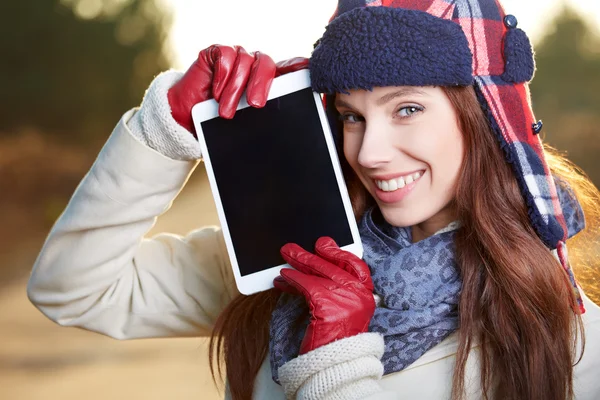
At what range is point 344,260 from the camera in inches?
54.7

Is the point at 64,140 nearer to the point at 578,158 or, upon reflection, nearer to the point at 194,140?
the point at 578,158

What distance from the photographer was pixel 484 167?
4.61ft

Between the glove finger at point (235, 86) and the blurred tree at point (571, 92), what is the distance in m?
4.36

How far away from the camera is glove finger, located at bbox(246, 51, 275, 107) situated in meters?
1.41

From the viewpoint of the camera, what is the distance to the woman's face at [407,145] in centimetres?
136

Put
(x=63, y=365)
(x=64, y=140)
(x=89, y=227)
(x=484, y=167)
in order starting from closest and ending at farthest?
(x=484, y=167), (x=89, y=227), (x=63, y=365), (x=64, y=140)

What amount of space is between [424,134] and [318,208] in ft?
0.84

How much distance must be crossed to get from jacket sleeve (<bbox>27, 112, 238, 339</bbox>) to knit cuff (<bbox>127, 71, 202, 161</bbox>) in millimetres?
17

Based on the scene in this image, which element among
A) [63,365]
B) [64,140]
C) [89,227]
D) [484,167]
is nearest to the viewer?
[484,167]

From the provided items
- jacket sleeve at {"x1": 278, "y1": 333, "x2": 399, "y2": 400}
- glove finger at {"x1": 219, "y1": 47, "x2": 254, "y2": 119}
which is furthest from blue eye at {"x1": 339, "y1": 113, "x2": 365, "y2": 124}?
jacket sleeve at {"x1": 278, "y1": 333, "x2": 399, "y2": 400}

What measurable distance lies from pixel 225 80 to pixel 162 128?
161mm

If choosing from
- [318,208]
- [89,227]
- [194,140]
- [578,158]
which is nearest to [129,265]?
[89,227]

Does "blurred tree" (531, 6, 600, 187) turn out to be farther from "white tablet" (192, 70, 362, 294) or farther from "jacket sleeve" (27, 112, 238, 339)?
"white tablet" (192, 70, 362, 294)

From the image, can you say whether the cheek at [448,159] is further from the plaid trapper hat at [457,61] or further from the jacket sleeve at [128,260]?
the jacket sleeve at [128,260]
